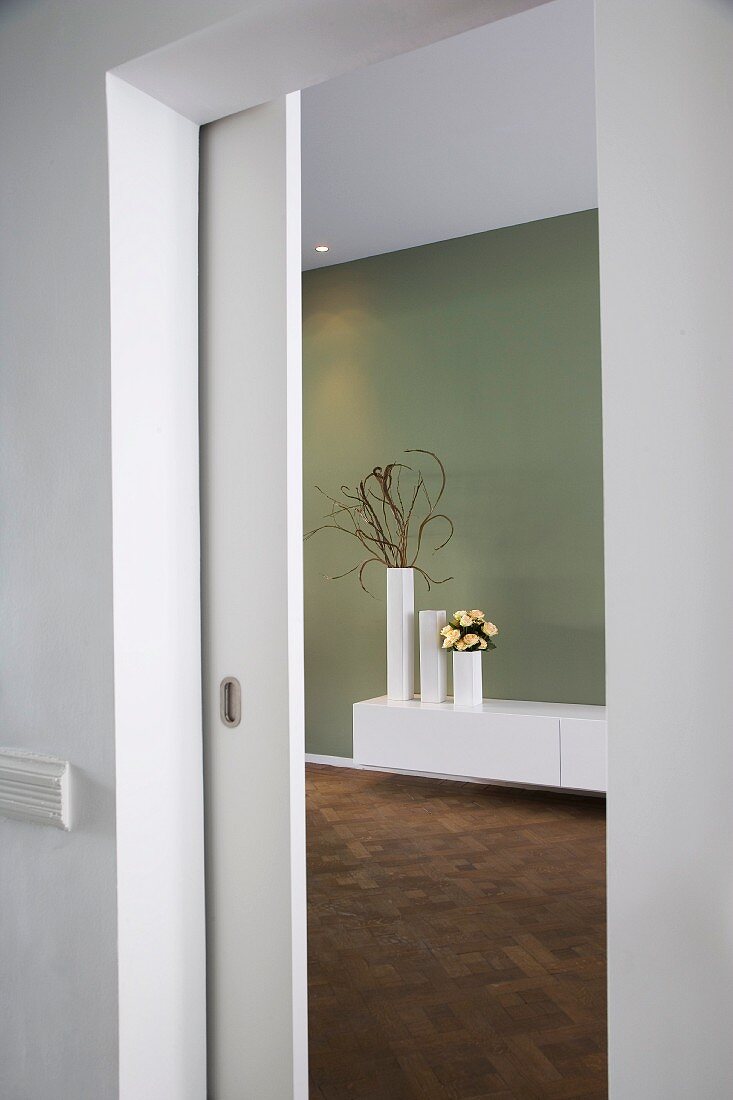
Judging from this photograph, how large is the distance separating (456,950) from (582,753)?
1.79 m

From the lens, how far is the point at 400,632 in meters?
5.25

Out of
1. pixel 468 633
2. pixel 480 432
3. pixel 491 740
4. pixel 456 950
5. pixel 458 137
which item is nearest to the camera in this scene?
pixel 456 950

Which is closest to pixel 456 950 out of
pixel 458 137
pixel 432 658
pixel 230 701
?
pixel 230 701

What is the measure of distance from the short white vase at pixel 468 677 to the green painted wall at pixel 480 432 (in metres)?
0.37

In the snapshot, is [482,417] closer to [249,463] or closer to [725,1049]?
[249,463]

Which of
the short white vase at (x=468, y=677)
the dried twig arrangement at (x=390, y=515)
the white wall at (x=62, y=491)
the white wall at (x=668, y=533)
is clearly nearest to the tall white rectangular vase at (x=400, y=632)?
the dried twig arrangement at (x=390, y=515)

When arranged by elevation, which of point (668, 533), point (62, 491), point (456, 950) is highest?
point (62, 491)

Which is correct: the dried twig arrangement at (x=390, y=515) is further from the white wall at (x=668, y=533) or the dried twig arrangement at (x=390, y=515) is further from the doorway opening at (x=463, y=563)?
the white wall at (x=668, y=533)

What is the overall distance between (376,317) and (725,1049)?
17.1 ft

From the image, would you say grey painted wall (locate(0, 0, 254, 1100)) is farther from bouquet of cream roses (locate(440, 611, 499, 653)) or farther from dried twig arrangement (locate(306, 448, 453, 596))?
dried twig arrangement (locate(306, 448, 453, 596))

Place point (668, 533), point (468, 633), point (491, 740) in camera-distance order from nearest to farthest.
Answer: point (668, 533)
point (491, 740)
point (468, 633)

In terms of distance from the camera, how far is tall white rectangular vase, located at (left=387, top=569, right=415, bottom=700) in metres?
5.23

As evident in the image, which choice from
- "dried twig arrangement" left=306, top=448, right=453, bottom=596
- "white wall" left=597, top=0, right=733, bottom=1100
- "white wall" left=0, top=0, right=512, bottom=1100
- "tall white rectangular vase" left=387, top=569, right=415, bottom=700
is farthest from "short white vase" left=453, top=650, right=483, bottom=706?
"white wall" left=597, top=0, right=733, bottom=1100

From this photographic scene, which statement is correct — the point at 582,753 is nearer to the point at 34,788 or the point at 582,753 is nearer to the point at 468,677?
the point at 468,677
